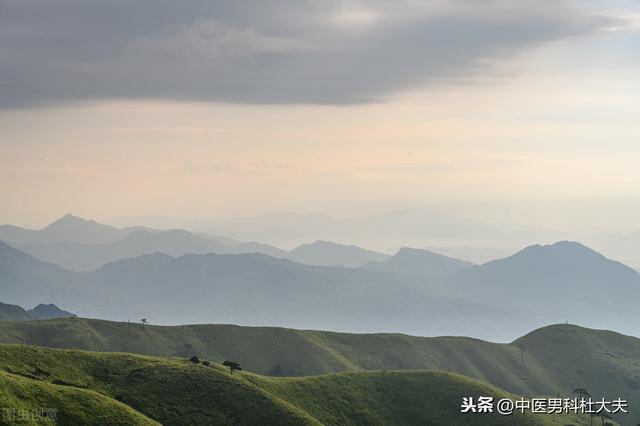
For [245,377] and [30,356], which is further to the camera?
[245,377]

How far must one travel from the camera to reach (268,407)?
16888 cm

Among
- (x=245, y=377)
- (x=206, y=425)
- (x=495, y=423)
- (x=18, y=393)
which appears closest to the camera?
(x=18, y=393)

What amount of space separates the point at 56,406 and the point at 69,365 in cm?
3694

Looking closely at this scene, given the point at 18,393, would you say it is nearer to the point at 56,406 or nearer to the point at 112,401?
the point at 56,406

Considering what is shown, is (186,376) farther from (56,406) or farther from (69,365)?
(56,406)

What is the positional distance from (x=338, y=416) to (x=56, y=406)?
252 ft

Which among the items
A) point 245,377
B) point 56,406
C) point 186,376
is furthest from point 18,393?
point 245,377

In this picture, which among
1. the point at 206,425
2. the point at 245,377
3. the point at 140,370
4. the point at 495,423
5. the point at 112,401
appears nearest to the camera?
the point at 112,401

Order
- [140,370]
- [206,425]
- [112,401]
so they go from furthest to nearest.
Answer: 1. [140,370]
2. [206,425]
3. [112,401]

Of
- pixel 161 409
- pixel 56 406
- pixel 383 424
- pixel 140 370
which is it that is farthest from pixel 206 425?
pixel 383 424

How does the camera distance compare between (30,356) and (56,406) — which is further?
(30,356)

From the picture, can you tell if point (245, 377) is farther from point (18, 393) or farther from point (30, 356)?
point (18, 393)

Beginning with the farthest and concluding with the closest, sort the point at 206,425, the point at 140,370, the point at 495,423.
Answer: the point at 495,423 < the point at 140,370 < the point at 206,425

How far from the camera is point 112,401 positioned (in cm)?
14338
